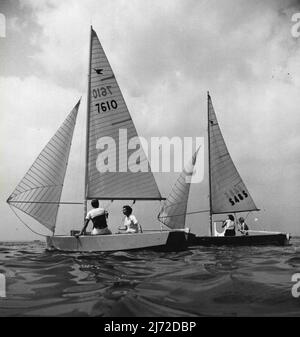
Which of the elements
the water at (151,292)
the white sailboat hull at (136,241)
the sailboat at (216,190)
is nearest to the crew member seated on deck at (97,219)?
the white sailboat hull at (136,241)

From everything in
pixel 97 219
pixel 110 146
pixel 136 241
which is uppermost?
pixel 110 146

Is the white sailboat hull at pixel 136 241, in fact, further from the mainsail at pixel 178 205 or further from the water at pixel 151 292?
the mainsail at pixel 178 205

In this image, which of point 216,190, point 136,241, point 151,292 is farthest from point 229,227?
point 151,292

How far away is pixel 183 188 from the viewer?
23578 millimetres

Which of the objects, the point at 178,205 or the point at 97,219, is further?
the point at 178,205

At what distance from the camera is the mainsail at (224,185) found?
22.5 m

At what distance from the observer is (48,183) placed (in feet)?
48.7

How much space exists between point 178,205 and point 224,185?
344 centimetres

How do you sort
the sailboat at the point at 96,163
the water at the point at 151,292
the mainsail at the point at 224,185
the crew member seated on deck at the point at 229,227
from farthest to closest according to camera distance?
the mainsail at the point at 224,185 → the crew member seated on deck at the point at 229,227 → the sailboat at the point at 96,163 → the water at the point at 151,292

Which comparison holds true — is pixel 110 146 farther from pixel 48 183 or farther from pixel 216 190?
pixel 216 190

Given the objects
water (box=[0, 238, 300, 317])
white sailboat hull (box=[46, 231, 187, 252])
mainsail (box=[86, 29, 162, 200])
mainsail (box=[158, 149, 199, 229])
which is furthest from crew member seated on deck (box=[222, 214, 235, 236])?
water (box=[0, 238, 300, 317])

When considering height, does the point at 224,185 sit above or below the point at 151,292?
above

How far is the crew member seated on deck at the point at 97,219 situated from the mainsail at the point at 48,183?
3077mm
